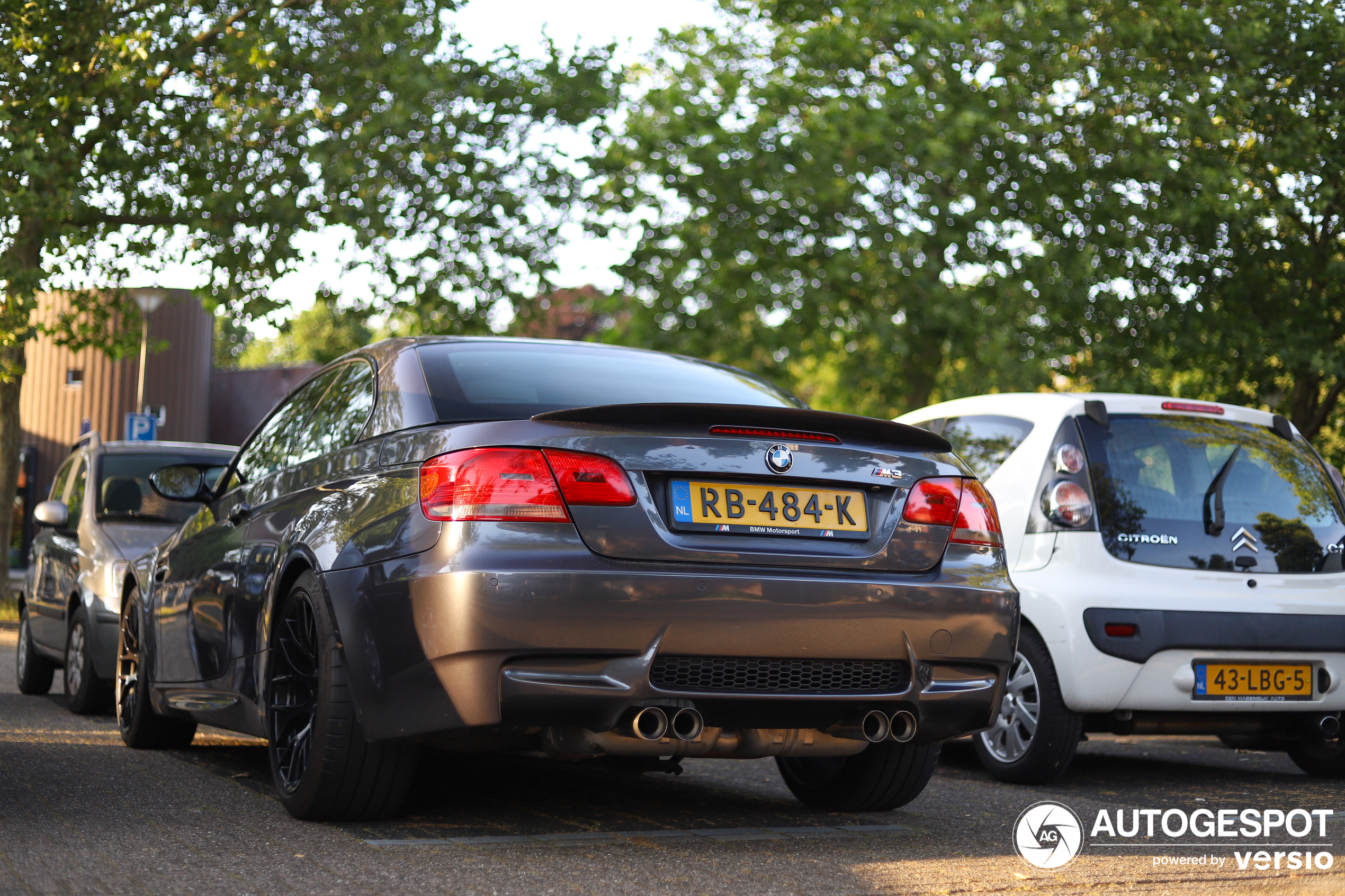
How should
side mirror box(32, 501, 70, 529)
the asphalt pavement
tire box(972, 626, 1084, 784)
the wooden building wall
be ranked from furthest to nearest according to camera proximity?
the wooden building wall → side mirror box(32, 501, 70, 529) → tire box(972, 626, 1084, 784) → the asphalt pavement

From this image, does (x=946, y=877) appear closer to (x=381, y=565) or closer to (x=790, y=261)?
(x=381, y=565)

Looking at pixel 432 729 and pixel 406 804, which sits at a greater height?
pixel 432 729

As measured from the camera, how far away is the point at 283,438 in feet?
19.1

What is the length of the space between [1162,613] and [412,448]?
3.45 meters

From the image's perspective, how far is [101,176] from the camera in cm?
1734

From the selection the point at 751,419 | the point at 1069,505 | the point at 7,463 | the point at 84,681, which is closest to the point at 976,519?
the point at 751,419

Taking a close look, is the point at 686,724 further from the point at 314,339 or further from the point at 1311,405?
the point at 314,339

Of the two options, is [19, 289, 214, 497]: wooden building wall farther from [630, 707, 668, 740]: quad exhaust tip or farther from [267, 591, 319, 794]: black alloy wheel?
[630, 707, 668, 740]: quad exhaust tip

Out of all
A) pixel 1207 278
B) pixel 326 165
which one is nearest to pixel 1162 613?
pixel 326 165

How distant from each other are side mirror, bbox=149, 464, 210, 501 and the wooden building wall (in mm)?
30698

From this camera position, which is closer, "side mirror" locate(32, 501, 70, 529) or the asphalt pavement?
the asphalt pavement

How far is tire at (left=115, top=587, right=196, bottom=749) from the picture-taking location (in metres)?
6.47

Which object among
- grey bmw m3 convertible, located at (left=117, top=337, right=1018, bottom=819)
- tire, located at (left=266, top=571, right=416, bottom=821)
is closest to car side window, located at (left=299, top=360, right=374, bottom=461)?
grey bmw m3 convertible, located at (left=117, top=337, right=1018, bottom=819)

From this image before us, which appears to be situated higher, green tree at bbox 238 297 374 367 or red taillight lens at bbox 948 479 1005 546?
green tree at bbox 238 297 374 367
